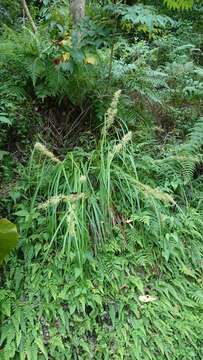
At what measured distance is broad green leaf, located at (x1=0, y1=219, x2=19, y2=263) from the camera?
2.30 m

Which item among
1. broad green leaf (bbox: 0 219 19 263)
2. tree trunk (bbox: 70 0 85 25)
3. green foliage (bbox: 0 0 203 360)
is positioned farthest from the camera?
tree trunk (bbox: 70 0 85 25)

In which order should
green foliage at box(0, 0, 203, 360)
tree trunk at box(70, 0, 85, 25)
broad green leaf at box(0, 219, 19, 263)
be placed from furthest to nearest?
tree trunk at box(70, 0, 85, 25) < green foliage at box(0, 0, 203, 360) < broad green leaf at box(0, 219, 19, 263)

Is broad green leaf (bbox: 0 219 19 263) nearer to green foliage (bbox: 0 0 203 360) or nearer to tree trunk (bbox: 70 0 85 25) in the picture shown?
green foliage (bbox: 0 0 203 360)

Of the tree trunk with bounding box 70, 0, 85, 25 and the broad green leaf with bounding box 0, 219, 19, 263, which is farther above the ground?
the tree trunk with bounding box 70, 0, 85, 25

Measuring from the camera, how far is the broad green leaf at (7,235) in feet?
7.55

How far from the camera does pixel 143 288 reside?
2670 millimetres

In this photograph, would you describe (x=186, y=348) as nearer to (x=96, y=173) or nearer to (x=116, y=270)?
(x=116, y=270)

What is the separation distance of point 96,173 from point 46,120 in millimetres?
746

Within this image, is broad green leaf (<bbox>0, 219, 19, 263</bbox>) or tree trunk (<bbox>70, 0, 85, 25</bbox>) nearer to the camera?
broad green leaf (<bbox>0, 219, 19, 263</bbox>)

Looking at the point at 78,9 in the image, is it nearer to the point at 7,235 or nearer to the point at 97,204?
the point at 97,204

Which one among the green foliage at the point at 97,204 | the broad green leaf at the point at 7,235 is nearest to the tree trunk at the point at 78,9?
the green foliage at the point at 97,204

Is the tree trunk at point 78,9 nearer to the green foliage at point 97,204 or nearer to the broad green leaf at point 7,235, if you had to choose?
the green foliage at point 97,204

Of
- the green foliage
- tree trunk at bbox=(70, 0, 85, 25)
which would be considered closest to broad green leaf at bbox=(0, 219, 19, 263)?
the green foliage

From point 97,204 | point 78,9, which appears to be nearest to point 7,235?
point 97,204
